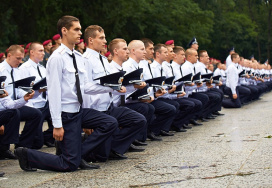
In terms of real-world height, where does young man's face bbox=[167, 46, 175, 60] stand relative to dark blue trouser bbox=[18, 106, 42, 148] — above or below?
above

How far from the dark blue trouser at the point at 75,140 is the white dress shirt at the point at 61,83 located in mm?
154

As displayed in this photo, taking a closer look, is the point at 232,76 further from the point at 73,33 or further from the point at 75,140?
the point at 75,140

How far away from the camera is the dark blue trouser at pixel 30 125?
9.84 meters

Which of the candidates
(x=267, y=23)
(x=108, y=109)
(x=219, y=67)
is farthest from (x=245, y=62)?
(x=267, y=23)

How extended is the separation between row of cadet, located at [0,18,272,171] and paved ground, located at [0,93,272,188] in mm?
273

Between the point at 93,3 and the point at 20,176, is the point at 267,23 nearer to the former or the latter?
the point at 93,3

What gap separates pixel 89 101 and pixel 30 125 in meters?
2.02

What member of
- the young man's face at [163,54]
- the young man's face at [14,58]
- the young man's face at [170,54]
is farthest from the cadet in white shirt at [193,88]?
the young man's face at [14,58]

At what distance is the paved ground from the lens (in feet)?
21.6

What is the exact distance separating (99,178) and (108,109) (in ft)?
5.61

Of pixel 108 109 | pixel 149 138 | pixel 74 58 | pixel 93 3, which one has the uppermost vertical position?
pixel 93 3

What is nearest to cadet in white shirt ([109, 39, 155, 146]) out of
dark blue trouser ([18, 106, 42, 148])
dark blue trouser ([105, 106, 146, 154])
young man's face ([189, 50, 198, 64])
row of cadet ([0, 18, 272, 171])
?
row of cadet ([0, 18, 272, 171])

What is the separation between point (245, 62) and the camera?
84.3 ft

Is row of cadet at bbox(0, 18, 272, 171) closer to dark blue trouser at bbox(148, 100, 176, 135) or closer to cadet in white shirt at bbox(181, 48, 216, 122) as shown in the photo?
dark blue trouser at bbox(148, 100, 176, 135)
